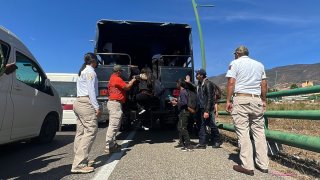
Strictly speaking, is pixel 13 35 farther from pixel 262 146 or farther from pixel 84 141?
pixel 262 146

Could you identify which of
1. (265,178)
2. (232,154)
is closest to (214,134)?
(232,154)

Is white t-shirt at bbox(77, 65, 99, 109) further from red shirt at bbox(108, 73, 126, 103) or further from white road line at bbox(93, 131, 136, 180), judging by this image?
red shirt at bbox(108, 73, 126, 103)

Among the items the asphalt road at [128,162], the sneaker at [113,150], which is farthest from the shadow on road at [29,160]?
the sneaker at [113,150]

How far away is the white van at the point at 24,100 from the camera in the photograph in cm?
Answer: 722

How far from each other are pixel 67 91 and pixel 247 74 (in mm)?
9267

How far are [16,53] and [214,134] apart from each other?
4.67 m

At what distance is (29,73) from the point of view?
8.60 m

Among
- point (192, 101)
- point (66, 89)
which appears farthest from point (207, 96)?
point (66, 89)

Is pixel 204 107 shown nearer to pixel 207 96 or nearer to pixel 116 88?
pixel 207 96

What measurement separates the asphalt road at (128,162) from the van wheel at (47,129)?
0.63 ft

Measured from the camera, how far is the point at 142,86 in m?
9.68

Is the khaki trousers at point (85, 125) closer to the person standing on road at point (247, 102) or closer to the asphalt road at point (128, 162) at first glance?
the asphalt road at point (128, 162)

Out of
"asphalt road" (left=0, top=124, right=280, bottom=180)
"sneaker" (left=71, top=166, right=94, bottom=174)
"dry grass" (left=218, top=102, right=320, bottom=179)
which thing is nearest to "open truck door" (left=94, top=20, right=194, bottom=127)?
"asphalt road" (left=0, top=124, right=280, bottom=180)

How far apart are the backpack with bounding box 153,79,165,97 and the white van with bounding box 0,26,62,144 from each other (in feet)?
8.31
